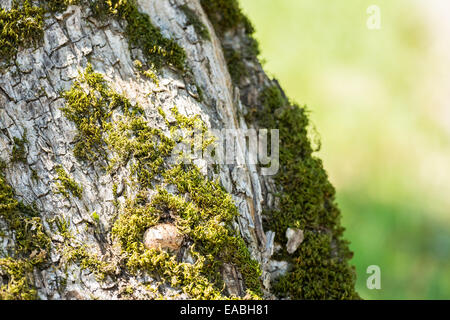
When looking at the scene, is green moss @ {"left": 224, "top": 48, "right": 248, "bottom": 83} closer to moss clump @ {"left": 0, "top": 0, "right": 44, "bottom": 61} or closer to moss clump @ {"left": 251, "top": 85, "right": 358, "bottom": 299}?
moss clump @ {"left": 251, "top": 85, "right": 358, "bottom": 299}

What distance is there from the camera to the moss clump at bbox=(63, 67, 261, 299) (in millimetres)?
2102

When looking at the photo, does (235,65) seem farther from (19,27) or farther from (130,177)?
(19,27)

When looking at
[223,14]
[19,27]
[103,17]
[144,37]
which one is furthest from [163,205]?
[223,14]

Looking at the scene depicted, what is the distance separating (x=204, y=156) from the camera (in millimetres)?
2355

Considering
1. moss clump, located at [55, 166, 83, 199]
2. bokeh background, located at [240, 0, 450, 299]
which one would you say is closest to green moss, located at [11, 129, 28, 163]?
moss clump, located at [55, 166, 83, 199]

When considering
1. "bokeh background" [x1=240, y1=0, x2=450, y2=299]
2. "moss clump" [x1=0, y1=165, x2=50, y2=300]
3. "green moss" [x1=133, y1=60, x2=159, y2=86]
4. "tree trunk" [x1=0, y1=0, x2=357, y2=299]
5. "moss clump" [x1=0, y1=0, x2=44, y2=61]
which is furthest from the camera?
"bokeh background" [x1=240, y1=0, x2=450, y2=299]

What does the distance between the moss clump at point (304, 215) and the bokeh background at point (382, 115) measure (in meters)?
1.84

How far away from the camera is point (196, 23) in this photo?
2.67 m

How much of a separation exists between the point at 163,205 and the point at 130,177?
227 millimetres

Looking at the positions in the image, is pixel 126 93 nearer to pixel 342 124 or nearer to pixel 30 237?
pixel 30 237

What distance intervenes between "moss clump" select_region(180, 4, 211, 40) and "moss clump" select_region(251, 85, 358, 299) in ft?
2.02
